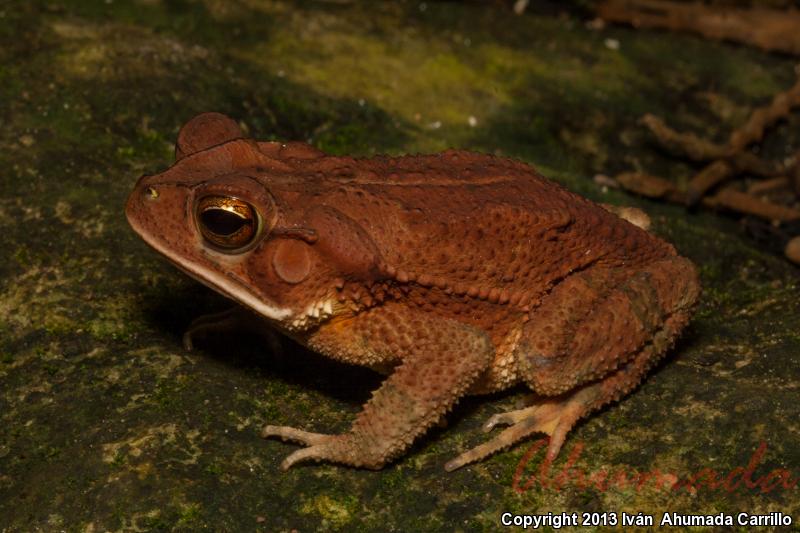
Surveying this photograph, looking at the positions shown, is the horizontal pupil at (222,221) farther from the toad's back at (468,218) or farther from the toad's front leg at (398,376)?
the toad's front leg at (398,376)

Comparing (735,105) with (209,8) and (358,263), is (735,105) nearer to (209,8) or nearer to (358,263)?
(209,8)

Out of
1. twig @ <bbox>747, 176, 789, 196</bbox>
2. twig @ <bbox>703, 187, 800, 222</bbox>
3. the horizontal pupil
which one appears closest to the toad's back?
the horizontal pupil

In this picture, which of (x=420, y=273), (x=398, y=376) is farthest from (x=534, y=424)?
(x=420, y=273)

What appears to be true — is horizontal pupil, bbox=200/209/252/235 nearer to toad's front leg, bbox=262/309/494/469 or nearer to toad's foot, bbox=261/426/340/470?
toad's front leg, bbox=262/309/494/469

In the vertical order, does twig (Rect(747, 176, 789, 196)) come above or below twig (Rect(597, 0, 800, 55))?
below

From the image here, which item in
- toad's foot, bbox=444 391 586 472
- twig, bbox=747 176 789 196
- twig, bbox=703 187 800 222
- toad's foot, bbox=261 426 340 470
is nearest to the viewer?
toad's foot, bbox=261 426 340 470

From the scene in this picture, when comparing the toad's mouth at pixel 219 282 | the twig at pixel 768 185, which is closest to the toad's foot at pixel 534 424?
the toad's mouth at pixel 219 282

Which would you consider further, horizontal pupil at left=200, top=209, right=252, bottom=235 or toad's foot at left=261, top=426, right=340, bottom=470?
toad's foot at left=261, top=426, right=340, bottom=470

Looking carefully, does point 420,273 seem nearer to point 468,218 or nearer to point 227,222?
point 468,218
